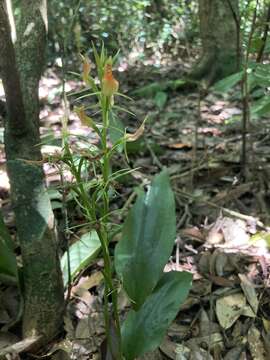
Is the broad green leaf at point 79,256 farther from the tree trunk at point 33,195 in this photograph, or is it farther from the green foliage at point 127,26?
the green foliage at point 127,26

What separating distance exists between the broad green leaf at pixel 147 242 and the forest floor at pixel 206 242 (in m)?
0.24

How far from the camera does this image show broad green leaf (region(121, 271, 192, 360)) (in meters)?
1.14

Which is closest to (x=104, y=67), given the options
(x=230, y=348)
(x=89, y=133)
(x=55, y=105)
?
(x=230, y=348)

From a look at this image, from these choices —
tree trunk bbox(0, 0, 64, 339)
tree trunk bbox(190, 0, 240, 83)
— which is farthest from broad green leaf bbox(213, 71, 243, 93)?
tree trunk bbox(190, 0, 240, 83)

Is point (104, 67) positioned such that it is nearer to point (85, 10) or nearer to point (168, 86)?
point (168, 86)

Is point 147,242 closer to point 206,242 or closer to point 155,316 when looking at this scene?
point 155,316

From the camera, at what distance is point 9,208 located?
1897 millimetres

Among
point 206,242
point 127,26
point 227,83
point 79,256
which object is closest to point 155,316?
point 79,256

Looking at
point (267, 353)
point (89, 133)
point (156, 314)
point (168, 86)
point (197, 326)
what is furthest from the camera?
point (168, 86)

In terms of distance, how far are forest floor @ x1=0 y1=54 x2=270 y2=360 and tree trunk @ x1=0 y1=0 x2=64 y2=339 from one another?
6 cm

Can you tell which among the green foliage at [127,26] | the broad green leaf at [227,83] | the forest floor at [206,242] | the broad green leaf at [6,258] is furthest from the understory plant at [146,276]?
the green foliage at [127,26]

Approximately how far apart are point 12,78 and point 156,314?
0.63 metres

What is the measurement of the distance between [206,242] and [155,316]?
0.58m

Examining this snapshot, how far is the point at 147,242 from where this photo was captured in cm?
124
